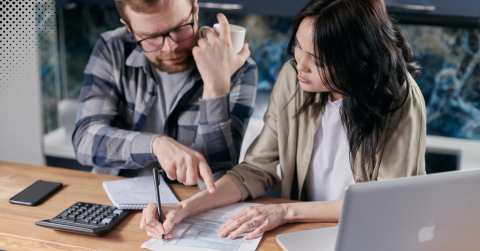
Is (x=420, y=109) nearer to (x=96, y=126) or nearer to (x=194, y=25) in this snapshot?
(x=194, y=25)

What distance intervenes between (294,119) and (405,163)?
1.15 ft

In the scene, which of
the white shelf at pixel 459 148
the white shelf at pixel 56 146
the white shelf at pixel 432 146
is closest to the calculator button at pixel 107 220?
the white shelf at pixel 432 146

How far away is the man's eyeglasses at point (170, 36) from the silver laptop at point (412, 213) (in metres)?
0.88

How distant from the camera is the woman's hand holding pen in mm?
931

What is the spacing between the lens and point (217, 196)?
3.61 feet

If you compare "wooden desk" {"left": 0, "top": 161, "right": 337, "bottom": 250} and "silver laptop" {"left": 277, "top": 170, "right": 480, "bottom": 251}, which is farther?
"wooden desk" {"left": 0, "top": 161, "right": 337, "bottom": 250}

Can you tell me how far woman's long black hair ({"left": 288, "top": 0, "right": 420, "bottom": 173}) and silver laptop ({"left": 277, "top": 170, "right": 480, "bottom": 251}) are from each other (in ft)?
1.23

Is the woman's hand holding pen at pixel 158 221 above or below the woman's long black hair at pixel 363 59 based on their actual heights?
below

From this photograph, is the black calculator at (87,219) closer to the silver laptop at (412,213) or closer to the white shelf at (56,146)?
the silver laptop at (412,213)

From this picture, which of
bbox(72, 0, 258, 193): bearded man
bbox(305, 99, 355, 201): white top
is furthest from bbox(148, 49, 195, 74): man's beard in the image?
bbox(305, 99, 355, 201): white top

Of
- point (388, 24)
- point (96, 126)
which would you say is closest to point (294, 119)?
point (388, 24)

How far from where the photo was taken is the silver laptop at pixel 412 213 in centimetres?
69

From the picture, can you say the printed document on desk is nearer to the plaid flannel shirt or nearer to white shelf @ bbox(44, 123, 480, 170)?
the plaid flannel shirt

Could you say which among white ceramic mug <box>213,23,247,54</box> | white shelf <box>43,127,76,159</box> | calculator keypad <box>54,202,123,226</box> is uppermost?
white ceramic mug <box>213,23,247,54</box>
